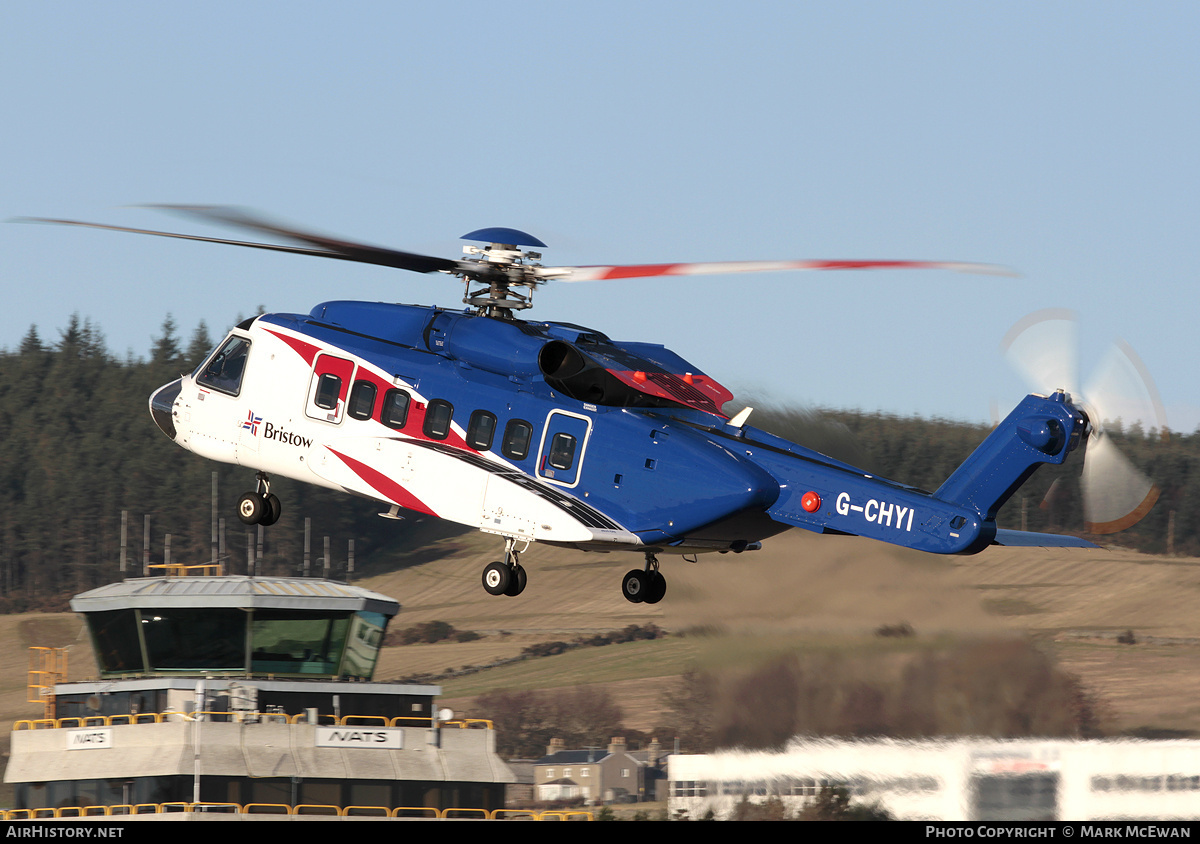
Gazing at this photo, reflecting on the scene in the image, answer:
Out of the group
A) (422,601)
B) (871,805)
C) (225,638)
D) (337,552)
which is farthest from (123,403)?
(871,805)

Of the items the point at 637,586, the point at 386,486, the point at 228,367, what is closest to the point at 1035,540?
the point at 637,586

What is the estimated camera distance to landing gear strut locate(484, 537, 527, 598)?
2628 centimetres

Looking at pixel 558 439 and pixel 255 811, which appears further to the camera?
pixel 255 811

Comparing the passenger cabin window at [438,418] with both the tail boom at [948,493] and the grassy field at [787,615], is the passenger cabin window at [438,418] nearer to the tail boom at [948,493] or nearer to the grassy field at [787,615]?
the tail boom at [948,493]

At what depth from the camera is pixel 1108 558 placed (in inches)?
3878

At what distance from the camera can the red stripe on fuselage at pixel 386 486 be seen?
88.4ft

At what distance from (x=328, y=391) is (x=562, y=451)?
5.32 metres

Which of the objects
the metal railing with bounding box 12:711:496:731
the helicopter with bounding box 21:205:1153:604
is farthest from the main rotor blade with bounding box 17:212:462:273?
the metal railing with bounding box 12:711:496:731

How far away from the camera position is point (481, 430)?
26.6 m

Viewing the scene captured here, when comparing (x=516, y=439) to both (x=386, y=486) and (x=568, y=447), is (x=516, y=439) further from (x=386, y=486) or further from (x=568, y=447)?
(x=386, y=486)

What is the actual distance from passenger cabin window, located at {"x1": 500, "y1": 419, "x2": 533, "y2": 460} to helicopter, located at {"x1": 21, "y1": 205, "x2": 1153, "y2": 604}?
4 cm

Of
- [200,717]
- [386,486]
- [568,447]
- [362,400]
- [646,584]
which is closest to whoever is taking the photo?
[568,447]

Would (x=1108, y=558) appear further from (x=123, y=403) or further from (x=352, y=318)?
(x=123, y=403)

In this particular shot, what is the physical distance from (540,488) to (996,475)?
7.67 metres
